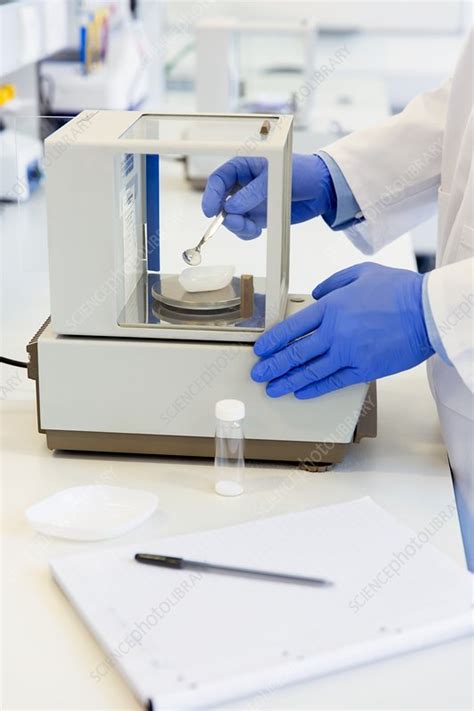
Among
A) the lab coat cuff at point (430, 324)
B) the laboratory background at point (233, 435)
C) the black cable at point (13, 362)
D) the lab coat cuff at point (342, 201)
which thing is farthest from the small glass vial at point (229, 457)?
the lab coat cuff at point (342, 201)

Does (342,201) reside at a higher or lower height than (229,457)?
higher

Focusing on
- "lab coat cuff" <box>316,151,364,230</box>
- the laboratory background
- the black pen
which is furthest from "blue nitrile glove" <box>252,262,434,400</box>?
"lab coat cuff" <box>316,151,364,230</box>

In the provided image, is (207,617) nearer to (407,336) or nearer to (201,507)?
(201,507)

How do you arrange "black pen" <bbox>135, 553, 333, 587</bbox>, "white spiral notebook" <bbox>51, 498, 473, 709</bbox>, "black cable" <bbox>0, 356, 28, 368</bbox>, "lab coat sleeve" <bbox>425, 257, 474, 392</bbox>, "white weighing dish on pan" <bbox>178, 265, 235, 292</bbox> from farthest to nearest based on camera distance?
"black cable" <bbox>0, 356, 28, 368</bbox> < "white weighing dish on pan" <bbox>178, 265, 235, 292</bbox> < "lab coat sleeve" <bbox>425, 257, 474, 392</bbox> < "black pen" <bbox>135, 553, 333, 587</bbox> < "white spiral notebook" <bbox>51, 498, 473, 709</bbox>

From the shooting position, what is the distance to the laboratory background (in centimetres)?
84

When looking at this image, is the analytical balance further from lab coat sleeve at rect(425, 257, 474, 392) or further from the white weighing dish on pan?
lab coat sleeve at rect(425, 257, 474, 392)

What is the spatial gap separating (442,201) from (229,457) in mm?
552

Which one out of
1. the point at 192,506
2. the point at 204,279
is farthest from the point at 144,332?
the point at 192,506

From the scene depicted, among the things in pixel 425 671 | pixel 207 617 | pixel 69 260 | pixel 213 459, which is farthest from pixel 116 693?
pixel 69 260

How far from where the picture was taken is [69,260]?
1.17m

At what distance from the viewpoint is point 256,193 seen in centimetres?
125

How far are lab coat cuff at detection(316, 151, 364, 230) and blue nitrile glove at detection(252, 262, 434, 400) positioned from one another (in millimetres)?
411

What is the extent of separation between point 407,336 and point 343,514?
23 cm

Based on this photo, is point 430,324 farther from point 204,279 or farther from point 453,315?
point 204,279
